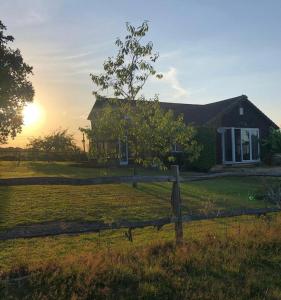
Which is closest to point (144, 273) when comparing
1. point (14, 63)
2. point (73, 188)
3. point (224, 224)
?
point (224, 224)

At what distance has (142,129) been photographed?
53.3 feet

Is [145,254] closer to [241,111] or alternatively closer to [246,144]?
[246,144]

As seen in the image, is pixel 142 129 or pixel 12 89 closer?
pixel 142 129

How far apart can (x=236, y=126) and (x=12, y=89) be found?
58.2ft

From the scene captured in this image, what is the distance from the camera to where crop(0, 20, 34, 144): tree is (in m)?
34.2

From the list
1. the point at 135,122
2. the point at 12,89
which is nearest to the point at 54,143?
the point at 12,89

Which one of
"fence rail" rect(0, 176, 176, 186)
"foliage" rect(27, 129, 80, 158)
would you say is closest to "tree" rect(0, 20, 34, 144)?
"foliage" rect(27, 129, 80, 158)

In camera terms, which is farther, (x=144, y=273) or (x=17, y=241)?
(x=17, y=241)

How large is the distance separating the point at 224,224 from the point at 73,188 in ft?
26.0

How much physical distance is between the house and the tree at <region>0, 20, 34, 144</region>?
6.31 metres

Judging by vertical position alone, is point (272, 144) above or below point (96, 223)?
above

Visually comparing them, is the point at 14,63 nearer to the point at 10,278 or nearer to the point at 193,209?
the point at 193,209

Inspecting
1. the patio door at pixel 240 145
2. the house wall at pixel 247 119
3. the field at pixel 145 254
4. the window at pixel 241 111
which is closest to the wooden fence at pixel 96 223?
the field at pixel 145 254

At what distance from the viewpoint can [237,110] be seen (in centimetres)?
3325
